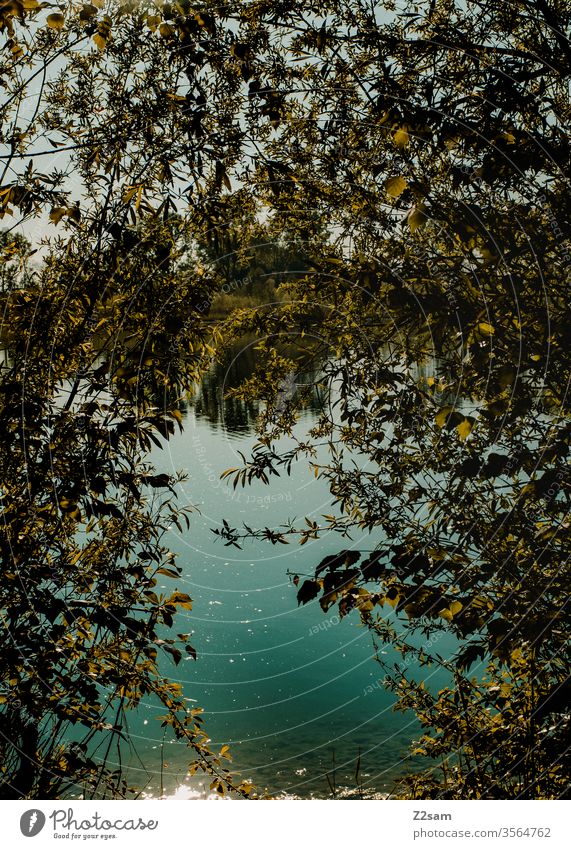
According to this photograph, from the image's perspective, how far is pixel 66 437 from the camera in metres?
3.15

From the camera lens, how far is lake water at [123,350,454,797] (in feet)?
18.6

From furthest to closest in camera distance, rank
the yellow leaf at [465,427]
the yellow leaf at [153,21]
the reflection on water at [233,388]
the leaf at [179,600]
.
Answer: the reflection on water at [233,388] < the leaf at [179,600] < the yellow leaf at [153,21] < the yellow leaf at [465,427]

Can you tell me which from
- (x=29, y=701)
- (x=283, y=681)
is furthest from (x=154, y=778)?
(x=29, y=701)

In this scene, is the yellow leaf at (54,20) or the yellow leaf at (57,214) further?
the yellow leaf at (57,214)

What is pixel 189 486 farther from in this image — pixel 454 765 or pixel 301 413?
pixel 454 765

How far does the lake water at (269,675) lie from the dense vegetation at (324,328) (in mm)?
1917

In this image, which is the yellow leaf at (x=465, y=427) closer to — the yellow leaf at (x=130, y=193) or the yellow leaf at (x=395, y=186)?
the yellow leaf at (x=395, y=186)

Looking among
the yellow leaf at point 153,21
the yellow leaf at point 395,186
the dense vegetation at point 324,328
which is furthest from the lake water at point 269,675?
the yellow leaf at point 395,186

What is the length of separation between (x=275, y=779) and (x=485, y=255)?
193 inches

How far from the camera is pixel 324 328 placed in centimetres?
326

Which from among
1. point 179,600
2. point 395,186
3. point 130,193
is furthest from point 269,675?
point 395,186
